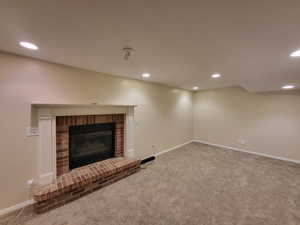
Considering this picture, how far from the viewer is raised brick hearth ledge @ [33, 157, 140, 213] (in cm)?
183

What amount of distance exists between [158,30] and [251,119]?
4415 mm

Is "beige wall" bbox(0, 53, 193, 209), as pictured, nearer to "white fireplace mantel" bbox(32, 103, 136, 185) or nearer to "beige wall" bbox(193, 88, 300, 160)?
"white fireplace mantel" bbox(32, 103, 136, 185)

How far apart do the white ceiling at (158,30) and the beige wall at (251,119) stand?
241 centimetres

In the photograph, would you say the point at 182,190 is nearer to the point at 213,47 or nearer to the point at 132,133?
the point at 132,133

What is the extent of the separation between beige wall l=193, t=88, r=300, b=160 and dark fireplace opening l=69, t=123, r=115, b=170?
376cm

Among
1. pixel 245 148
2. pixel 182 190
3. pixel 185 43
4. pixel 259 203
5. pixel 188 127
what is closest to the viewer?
pixel 185 43

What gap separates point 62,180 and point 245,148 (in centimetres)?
513

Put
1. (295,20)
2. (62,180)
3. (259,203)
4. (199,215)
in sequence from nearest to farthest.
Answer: (295,20), (199,215), (259,203), (62,180)

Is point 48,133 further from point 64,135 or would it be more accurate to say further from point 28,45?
point 28,45

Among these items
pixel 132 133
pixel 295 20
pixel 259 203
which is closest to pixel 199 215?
pixel 259 203

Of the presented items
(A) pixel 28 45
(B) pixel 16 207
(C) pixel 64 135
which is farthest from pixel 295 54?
(B) pixel 16 207

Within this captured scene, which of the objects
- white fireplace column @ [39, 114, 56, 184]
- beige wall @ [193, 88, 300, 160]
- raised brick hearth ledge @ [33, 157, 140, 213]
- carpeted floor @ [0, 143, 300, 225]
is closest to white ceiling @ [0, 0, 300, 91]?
white fireplace column @ [39, 114, 56, 184]

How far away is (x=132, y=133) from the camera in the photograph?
128 inches

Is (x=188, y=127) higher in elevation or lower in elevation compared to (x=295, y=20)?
lower
